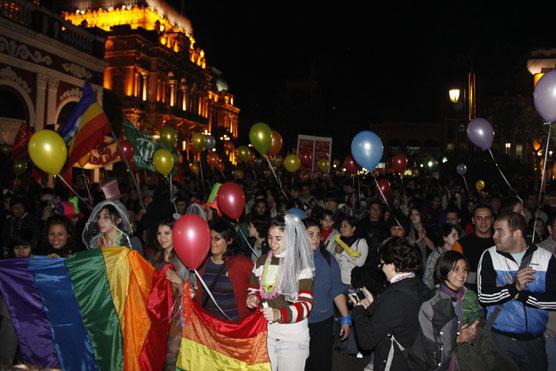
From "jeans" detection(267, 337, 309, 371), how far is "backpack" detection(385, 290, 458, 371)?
2.52 ft

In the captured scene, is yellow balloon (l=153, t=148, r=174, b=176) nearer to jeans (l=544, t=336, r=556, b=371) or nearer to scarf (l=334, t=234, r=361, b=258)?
scarf (l=334, t=234, r=361, b=258)

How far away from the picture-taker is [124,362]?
168 inches

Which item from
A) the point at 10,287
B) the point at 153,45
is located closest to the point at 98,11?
the point at 153,45

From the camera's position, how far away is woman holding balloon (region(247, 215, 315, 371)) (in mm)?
3938

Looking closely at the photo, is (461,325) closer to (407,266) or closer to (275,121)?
(407,266)

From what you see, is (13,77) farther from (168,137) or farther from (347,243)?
(347,243)

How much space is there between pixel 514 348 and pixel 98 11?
166ft

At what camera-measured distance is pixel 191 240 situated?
13.4 ft

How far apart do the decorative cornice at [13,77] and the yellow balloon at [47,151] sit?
13857 mm

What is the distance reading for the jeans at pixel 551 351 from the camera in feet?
14.1

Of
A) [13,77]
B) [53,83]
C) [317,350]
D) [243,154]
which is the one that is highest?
[53,83]

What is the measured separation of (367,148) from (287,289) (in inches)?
175

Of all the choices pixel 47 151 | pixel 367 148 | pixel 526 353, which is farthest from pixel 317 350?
pixel 47 151

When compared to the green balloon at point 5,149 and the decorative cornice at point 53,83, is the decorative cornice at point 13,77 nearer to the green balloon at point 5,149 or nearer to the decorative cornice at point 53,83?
the decorative cornice at point 53,83
